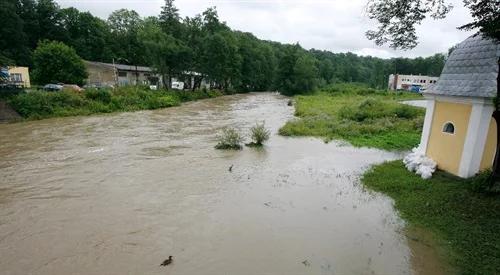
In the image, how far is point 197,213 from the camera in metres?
9.30

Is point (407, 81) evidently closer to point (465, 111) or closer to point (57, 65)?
point (57, 65)

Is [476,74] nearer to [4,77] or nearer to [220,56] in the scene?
[4,77]

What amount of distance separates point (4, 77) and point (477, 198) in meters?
35.5

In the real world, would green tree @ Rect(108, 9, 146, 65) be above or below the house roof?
above

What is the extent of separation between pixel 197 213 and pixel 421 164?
836cm

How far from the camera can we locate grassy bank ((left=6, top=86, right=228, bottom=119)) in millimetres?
26859

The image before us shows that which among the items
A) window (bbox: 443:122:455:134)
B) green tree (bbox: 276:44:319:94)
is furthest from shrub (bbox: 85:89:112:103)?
green tree (bbox: 276:44:319:94)

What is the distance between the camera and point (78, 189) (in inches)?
437

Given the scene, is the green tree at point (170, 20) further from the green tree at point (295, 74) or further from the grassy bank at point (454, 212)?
the grassy bank at point (454, 212)

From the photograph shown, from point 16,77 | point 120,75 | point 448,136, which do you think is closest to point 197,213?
point 448,136

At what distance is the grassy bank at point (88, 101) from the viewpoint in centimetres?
2686

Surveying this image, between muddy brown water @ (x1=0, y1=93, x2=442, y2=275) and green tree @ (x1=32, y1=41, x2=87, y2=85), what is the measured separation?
23.9 meters

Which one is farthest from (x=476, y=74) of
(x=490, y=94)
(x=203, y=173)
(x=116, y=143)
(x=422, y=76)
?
(x=422, y=76)

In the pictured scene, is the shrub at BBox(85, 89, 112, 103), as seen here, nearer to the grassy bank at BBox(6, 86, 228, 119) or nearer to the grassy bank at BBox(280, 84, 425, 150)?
the grassy bank at BBox(6, 86, 228, 119)
